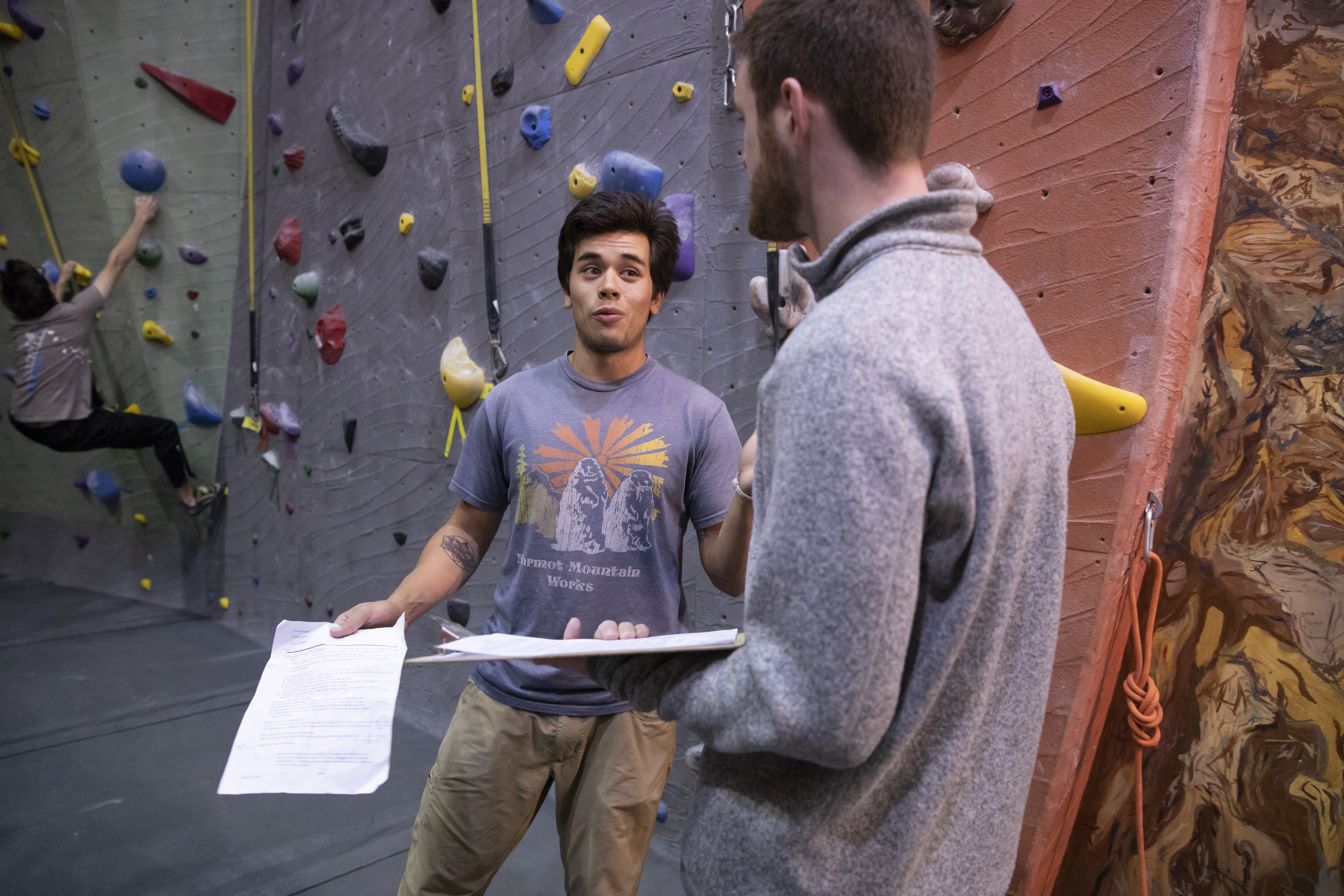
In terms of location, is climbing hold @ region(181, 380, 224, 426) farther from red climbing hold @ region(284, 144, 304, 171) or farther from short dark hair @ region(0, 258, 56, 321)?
red climbing hold @ region(284, 144, 304, 171)

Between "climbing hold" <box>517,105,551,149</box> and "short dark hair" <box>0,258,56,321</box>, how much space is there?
8.69 feet

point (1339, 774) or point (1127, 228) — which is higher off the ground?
point (1127, 228)

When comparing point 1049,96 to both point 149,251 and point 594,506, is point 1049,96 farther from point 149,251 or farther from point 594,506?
point 149,251

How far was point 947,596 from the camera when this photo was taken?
0.57 metres

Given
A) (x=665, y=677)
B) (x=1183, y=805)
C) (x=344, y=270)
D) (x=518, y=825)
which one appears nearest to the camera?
(x=665, y=677)

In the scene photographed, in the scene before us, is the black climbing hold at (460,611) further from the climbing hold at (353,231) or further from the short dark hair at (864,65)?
the short dark hair at (864,65)

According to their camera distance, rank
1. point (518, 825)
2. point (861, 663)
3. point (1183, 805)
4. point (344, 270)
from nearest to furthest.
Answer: point (861, 663), point (1183, 805), point (518, 825), point (344, 270)

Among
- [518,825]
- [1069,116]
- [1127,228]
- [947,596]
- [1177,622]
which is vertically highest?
[1069,116]

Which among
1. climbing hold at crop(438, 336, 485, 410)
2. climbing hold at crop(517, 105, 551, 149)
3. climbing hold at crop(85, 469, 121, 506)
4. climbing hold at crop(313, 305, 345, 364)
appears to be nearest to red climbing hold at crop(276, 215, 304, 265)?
climbing hold at crop(313, 305, 345, 364)

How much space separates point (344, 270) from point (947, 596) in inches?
110

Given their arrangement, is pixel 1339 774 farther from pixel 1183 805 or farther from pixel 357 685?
pixel 357 685

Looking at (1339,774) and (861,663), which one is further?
(1339,774)

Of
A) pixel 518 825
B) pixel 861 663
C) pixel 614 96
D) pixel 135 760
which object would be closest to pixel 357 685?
pixel 861 663

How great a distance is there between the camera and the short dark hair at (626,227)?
1.36m
